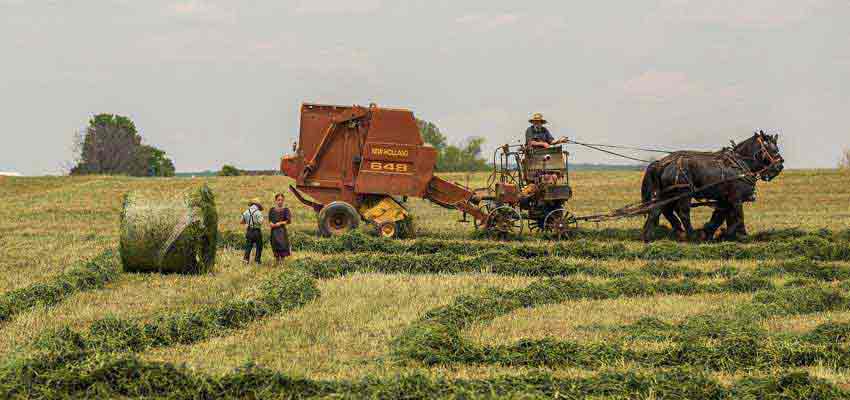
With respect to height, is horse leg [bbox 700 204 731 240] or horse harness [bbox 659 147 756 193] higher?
horse harness [bbox 659 147 756 193]

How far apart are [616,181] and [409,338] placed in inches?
1547

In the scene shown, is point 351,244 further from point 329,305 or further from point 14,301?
point 14,301

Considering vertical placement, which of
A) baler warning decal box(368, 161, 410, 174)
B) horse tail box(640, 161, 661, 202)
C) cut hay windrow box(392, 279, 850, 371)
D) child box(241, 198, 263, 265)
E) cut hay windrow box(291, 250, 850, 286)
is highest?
baler warning decal box(368, 161, 410, 174)

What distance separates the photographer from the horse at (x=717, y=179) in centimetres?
2080

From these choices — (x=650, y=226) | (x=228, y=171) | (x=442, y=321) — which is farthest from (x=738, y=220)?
(x=228, y=171)

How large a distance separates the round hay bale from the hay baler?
20.7ft

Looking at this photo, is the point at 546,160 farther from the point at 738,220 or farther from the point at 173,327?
the point at 173,327

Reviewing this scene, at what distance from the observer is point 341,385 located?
8227mm

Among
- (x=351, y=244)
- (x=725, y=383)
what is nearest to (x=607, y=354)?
(x=725, y=383)

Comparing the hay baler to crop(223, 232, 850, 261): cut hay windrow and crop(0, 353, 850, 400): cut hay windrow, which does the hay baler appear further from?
crop(0, 353, 850, 400): cut hay windrow

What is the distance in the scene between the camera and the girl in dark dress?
17.4m

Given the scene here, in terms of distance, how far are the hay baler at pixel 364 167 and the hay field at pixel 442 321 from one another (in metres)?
1.38

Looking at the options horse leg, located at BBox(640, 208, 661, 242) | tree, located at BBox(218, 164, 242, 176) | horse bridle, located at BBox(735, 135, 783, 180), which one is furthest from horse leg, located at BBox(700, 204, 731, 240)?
tree, located at BBox(218, 164, 242, 176)

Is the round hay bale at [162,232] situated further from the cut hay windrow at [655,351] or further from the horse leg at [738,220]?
the horse leg at [738,220]
